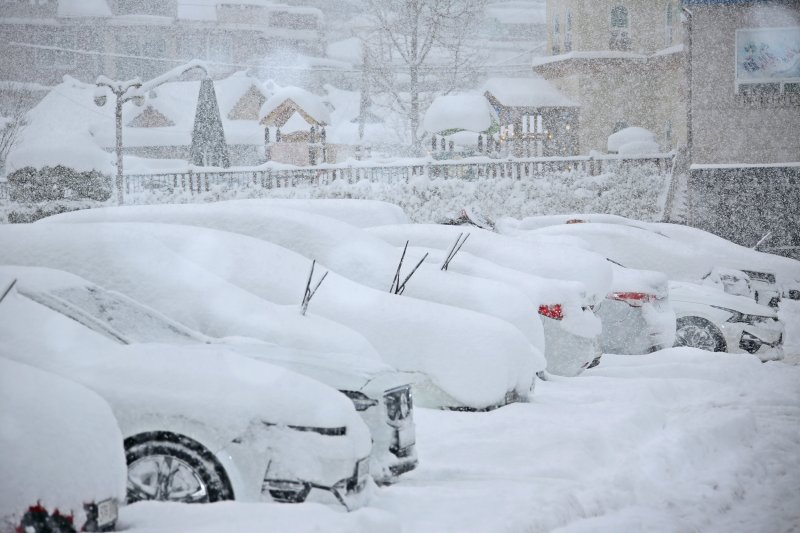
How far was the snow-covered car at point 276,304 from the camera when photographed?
6.19m

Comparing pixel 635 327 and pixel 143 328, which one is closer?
pixel 143 328

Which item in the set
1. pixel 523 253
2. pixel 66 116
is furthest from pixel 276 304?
pixel 66 116

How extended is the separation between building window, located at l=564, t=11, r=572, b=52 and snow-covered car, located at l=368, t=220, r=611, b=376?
1065 inches

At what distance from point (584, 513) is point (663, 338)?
5.11 metres

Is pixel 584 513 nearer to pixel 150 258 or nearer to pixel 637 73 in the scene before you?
pixel 150 258

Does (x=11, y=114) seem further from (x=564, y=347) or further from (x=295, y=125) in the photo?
(x=564, y=347)

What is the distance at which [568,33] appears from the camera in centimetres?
3647

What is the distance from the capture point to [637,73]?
35.8 metres

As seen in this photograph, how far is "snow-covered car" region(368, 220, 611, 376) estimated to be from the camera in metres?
8.82

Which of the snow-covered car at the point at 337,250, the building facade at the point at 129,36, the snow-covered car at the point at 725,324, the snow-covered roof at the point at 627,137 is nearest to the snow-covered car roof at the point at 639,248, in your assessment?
the snow-covered car at the point at 725,324

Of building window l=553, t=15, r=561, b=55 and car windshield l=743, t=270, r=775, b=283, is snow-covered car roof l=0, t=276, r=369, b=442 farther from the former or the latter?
building window l=553, t=15, r=561, b=55

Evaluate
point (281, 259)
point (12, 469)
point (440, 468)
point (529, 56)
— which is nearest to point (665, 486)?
point (440, 468)

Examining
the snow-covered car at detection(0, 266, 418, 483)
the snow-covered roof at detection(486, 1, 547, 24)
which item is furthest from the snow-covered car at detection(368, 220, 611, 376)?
the snow-covered roof at detection(486, 1, 547, 24)

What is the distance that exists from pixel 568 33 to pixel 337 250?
30.1 metres
